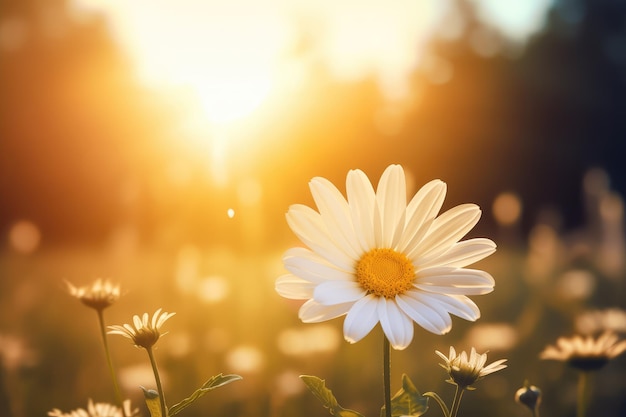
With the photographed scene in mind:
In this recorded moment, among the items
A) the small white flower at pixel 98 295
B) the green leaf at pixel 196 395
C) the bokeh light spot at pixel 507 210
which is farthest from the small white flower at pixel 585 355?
the bokeh light spot at pixel 507 210

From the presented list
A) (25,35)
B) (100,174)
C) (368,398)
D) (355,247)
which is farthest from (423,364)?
(25,35)

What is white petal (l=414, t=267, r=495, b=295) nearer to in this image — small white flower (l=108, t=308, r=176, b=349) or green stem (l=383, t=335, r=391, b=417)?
green stem (l=383, t=335, r=391, b=417)

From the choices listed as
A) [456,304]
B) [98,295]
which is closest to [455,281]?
[456,304]

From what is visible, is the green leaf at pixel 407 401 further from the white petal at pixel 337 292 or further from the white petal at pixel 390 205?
the white petal at pixel 390 205

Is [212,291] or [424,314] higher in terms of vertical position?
[212,291]

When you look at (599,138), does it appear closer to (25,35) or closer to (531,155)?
(531,155)

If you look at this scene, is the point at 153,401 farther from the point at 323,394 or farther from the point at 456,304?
the point at 456,304

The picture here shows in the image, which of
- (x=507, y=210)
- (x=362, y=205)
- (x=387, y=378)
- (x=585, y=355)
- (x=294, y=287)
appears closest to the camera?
(x=387, y=378)
